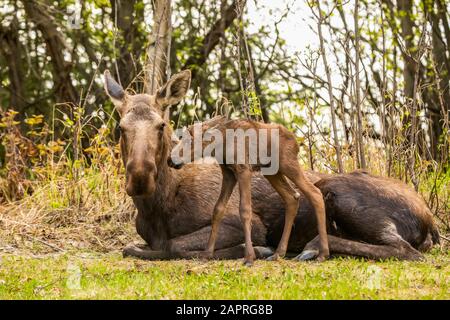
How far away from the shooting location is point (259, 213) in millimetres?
8633

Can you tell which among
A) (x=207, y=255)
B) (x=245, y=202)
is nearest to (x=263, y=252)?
(x=207, y=255)

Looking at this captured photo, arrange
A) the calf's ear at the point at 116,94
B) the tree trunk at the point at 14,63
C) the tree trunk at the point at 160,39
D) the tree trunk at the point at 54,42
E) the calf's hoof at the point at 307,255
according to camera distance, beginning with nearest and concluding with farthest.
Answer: the calf's hoof at the point at 307,255 → the calf's ear at the point at 116,94 → the tree trunk at the point at 160,39 → the tree trunk at the point at 54,42 → the tree trunk at the point at 14,63

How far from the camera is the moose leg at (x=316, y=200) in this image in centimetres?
783

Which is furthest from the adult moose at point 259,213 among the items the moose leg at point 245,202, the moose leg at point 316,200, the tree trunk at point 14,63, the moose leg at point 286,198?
the tree trunk at point 14,63

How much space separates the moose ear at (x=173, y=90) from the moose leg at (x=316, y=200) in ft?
4.38

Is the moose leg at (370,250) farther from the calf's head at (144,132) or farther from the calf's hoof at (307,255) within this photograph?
the calf's head at (144,132)

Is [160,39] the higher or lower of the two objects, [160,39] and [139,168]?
the higher

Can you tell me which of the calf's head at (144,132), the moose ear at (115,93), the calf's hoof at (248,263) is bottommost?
the calf's hoof at (248,263)

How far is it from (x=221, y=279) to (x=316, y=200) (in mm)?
1711

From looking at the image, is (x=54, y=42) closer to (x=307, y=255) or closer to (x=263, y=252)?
(x=263, y=252)

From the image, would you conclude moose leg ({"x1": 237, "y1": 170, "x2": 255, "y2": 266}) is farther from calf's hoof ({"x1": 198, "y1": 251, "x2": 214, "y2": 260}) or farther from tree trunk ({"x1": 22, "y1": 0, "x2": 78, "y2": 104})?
tree trunk ({"x1": 22, "y1": 0, "x2": 78, "y2": 104})
